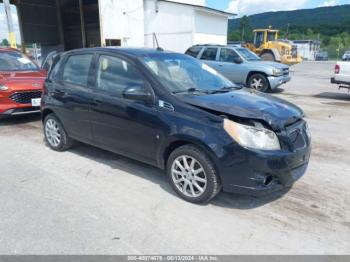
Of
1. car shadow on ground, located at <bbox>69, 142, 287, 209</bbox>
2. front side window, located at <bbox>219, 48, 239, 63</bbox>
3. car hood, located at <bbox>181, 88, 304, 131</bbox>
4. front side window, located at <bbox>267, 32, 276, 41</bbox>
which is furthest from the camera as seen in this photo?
front side window, located at <bbox>267, 32, 276, 41</bbox>

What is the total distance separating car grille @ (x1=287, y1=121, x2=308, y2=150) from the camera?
3.45 m

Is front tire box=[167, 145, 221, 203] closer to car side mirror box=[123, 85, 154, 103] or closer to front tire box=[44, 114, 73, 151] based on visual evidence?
car side mirror box=[123, 85, 154, 103]

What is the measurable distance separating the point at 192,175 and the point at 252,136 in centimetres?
82

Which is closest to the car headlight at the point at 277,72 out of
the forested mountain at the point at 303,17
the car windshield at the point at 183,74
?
the car windshield at the point at 183,74

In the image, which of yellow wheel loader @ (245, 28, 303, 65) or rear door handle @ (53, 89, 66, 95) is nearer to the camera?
rear door handle @ (53, 89, 66, 95)

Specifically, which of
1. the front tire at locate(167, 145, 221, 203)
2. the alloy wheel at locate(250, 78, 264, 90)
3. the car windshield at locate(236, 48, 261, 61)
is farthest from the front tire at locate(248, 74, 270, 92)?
the front tire at locate(167, 145, 221, 203)

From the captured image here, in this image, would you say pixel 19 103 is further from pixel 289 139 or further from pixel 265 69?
pixel 265 69

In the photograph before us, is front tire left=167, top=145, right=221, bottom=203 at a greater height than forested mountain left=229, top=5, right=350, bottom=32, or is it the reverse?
forested mountain left=229, top=5, right=350, bottom=32

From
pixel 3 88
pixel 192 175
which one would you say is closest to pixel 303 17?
pixel 3 88

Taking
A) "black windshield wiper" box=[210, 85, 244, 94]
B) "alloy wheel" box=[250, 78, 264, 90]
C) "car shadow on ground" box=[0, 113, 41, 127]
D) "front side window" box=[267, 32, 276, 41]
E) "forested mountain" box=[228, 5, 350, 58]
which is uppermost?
"forested mountain" box=[228, 5, 350, 58]

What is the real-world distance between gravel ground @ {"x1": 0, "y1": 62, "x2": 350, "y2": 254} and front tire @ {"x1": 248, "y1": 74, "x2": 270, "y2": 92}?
689 cm

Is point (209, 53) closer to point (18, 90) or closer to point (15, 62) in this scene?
point (15, 62)

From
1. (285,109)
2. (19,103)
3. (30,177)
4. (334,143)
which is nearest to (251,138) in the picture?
(285,109)

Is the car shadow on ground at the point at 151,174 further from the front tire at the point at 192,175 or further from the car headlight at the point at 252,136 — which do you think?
the car headlight at the point at 252,136
